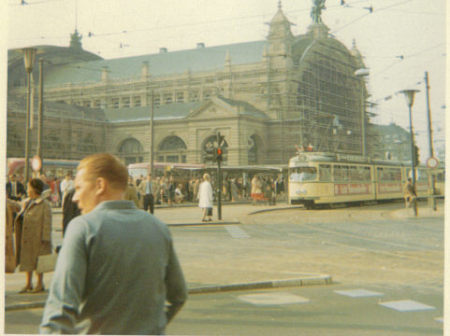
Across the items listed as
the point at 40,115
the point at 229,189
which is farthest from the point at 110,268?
the point at 229,189

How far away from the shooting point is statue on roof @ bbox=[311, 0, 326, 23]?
7.59 m

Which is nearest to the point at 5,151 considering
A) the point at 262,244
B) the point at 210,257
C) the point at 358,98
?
the point at 210,257

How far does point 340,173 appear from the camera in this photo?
80.8ft

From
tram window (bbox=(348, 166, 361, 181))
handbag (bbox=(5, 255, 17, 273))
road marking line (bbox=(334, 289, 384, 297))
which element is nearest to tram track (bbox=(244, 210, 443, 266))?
road marking line (bbox=(334, 289, 384, 297))

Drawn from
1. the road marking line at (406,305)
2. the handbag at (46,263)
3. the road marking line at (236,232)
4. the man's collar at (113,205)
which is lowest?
the road marking line at (406,305)

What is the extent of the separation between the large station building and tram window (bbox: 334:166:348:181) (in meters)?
4.17

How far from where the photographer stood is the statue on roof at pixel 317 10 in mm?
7590

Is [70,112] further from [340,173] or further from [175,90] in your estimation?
[340,173]

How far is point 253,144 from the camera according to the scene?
93.5 ft

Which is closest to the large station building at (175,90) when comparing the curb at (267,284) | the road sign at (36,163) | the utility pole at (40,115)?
the utility pole at (40,115)

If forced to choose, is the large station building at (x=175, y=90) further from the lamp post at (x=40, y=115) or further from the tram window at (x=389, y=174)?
the tram window at (x=389, y=174)

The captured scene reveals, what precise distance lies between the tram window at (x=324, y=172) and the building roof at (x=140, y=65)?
13.7 m

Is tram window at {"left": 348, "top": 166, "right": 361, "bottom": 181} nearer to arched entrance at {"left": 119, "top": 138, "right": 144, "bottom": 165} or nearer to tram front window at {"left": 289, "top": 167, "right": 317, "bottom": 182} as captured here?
tram front window at {"left": 289, "top": 167, "right": 317, "bottom": 182}

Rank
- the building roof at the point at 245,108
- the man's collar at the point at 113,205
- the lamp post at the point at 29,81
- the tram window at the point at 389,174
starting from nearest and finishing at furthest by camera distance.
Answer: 1. the man's collar at the point at 113,205
2. the lamp post at the point at 29,81
3. the building roof at the point at 245,108
4. the tram window at the point at 389,174
